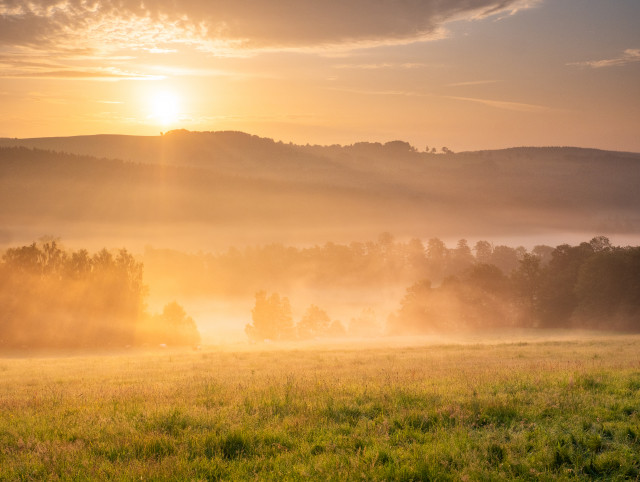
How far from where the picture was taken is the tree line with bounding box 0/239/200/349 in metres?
67.8

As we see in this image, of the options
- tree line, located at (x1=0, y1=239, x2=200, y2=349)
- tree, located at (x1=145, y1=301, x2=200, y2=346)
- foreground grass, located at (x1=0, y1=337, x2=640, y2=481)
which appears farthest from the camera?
tree, located at (x1=145, y1=301, x2=200, y2=346)

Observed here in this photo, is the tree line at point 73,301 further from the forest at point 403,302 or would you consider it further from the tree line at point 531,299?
the tree line at point 531,299

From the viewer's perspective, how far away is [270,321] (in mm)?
118375

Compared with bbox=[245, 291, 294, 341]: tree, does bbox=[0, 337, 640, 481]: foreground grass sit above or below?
above

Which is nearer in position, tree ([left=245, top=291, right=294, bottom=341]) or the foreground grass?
the foreground grass

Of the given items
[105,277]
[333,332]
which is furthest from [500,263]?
[105,277]

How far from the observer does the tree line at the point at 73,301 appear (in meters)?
67.8

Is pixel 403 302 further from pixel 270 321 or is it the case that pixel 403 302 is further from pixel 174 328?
pixel 174 328

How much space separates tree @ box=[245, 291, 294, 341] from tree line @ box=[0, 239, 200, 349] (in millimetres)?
35633

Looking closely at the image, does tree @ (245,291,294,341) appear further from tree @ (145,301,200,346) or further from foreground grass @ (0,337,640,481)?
foreground grass @ (0,337,640,481)

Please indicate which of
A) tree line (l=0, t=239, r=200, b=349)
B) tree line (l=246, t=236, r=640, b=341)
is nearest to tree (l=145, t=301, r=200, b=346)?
tree line (l=0, t=239, r=200, b=349)

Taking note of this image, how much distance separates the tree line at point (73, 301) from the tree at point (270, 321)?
3563 centimetres

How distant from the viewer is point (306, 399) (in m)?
12.2

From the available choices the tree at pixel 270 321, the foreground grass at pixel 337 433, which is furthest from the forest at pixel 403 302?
the foreground grass at pixel 337 433
